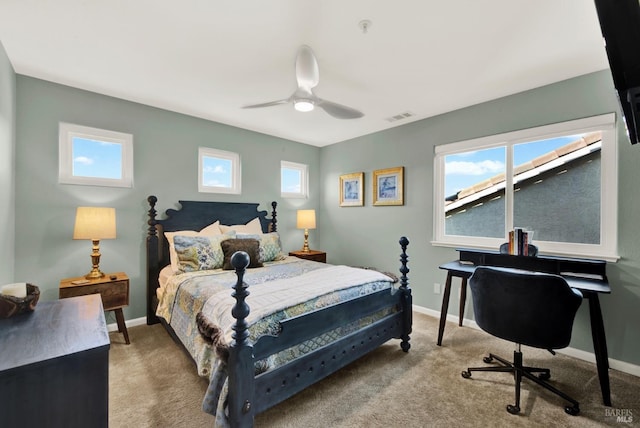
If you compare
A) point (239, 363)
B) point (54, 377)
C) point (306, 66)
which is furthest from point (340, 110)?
point (54, 377)

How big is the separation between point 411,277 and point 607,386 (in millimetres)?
2098

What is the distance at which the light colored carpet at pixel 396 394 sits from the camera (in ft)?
5.98

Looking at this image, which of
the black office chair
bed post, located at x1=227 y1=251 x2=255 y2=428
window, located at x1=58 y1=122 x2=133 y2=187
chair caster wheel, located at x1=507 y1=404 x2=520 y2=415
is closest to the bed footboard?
bed post, located at x1=227 y1=251 x2=255 y2=428

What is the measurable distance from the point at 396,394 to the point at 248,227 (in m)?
A: 2.81

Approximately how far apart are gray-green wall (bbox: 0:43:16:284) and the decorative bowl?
1.24m

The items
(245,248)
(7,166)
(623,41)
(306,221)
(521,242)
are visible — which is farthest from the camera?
(306,221)

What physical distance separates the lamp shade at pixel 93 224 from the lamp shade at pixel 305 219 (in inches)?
99.5

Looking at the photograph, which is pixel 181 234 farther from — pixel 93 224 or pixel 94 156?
pixel 94 156

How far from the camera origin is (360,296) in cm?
238

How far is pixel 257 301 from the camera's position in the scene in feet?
6.44

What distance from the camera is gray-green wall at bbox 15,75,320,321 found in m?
2.73

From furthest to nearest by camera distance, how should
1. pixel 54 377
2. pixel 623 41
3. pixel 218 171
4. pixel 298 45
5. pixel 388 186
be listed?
pixel 388 186, pixel 218 171, pixel 298 45, pixel 54 377, pixel 623 41

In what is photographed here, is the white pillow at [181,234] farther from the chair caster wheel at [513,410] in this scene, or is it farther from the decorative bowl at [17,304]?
the chair caster wheel at [513,410]

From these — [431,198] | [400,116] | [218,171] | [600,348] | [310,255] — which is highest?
[400,116]
